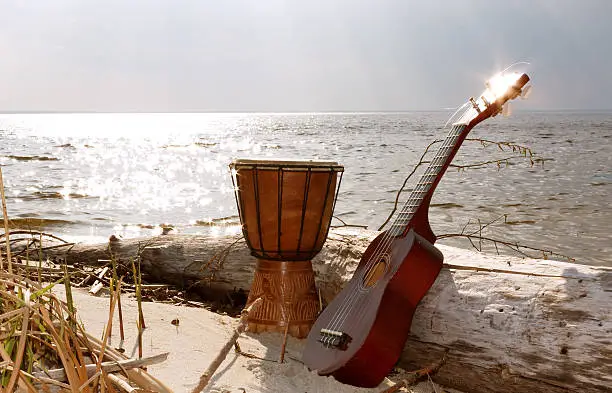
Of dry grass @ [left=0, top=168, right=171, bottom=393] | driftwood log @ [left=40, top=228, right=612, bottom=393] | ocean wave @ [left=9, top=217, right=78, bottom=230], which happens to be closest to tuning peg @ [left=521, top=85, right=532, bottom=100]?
driftwood log @ [left=40, top=228, right=612, bottom=393]

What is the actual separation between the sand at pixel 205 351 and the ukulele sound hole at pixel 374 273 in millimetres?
473

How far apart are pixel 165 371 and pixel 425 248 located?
4.29ft

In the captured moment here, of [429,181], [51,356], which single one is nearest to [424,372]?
[429,181]

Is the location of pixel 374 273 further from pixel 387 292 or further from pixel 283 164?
pixel 283 164

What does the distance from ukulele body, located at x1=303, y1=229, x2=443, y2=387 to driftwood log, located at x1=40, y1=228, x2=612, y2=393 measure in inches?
5.7

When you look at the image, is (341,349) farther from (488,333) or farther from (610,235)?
(610,235)

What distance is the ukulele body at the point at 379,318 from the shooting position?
2695 mm

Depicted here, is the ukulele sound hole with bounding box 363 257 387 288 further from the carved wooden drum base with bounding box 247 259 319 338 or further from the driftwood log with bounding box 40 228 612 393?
the carved wooden drum base with bounding box 247 259 319 338

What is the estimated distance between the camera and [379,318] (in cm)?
271

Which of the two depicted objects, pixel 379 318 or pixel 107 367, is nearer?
pixel 107 367

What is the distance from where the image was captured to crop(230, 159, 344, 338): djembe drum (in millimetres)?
3441

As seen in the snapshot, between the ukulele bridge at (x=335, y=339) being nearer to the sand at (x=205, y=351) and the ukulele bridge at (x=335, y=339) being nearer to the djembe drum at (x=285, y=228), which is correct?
the sand at (x=205, y=351)

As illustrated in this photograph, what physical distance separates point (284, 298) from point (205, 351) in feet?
2.05

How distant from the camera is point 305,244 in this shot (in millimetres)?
3533
